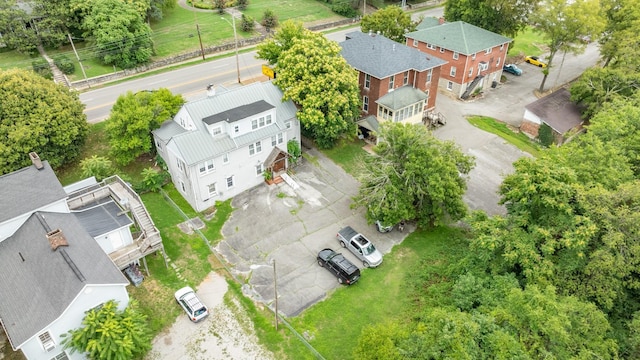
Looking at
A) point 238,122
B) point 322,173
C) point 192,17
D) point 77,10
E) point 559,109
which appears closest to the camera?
point 238,122

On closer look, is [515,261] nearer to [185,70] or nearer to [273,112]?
[273,112]

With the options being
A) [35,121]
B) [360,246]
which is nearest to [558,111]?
[360,246]

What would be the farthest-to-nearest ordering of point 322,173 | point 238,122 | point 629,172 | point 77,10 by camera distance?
point 77,10 < point 322,173 < point 238,122 < point 629,172

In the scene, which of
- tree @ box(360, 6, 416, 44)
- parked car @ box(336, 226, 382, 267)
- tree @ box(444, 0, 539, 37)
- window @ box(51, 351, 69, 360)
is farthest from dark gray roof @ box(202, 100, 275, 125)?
tree @ box(444, 0, 539, 37)

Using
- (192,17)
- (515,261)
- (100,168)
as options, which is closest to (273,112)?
(100,168)

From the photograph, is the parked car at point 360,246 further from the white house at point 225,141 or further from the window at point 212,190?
the window at point 212,190

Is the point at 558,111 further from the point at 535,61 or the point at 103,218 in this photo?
the point at 103,218

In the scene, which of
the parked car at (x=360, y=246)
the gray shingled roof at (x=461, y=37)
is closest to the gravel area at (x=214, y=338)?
the parked car at (x=360, y=246)
